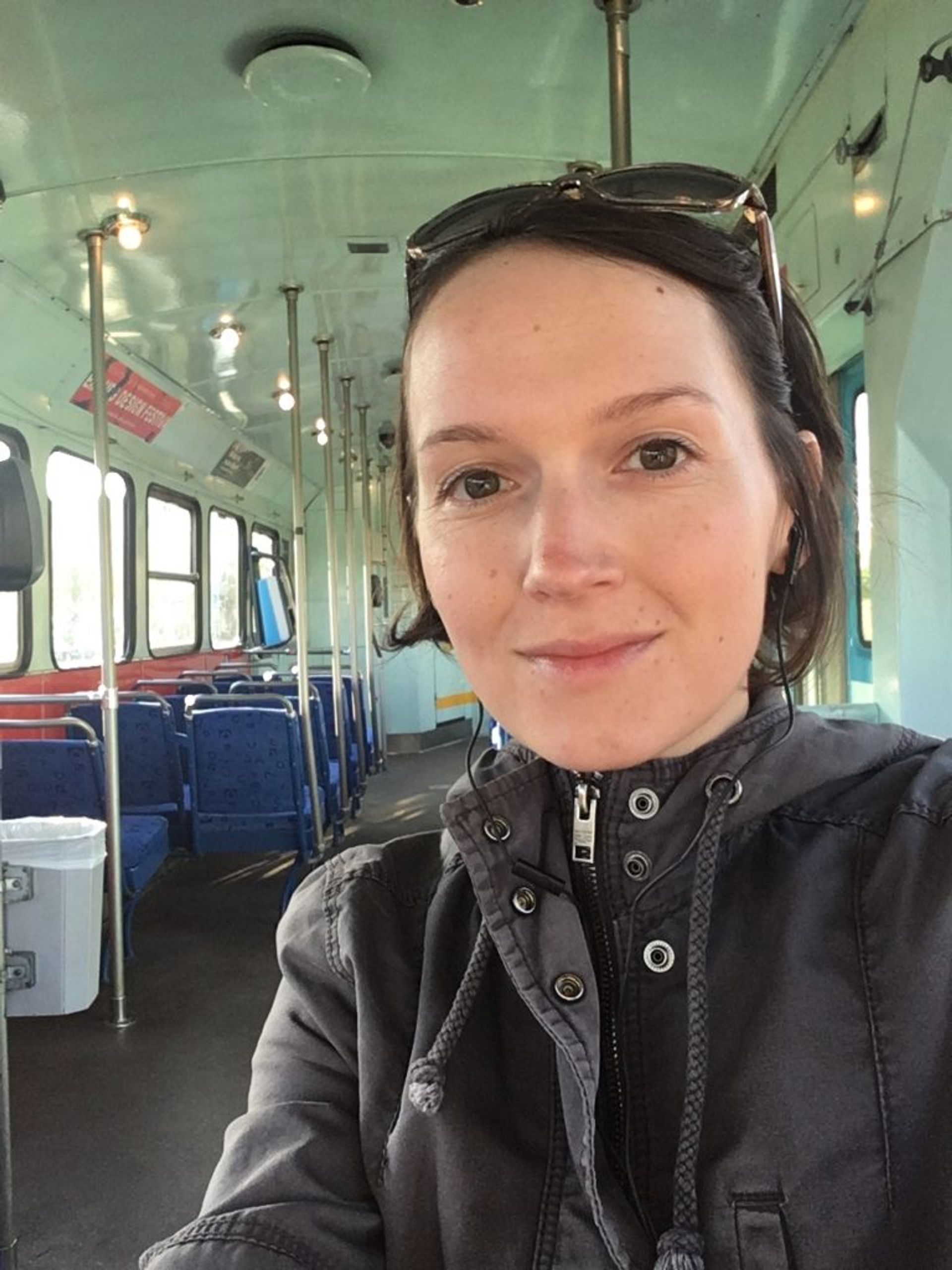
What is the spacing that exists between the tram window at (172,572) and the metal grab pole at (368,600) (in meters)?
1.47

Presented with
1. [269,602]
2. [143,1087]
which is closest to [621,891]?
[143,1087]

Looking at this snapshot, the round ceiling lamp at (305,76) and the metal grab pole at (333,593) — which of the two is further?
the metal grab pole at (333,593)

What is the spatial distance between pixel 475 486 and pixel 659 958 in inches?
18.2

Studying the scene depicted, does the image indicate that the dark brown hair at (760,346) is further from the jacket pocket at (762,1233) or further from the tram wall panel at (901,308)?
the tram wall panel at (901,308)

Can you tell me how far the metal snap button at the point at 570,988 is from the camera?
0.80 metres

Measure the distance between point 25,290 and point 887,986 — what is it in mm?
4539

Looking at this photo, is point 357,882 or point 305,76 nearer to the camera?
point 357,882

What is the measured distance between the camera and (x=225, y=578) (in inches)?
352

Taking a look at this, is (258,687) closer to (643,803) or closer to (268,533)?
(268,533)

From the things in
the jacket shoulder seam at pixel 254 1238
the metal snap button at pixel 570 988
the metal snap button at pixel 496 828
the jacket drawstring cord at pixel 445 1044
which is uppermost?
the metal snap button at pixel 496 828

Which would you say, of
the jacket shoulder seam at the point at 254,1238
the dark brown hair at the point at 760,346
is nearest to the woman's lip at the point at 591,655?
the dark brown hair at the point at 760,346

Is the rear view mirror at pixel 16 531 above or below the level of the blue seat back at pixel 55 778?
above

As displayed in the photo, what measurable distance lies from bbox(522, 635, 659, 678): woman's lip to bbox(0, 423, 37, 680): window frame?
4.75 metres

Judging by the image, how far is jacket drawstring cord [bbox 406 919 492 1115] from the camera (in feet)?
2.62
